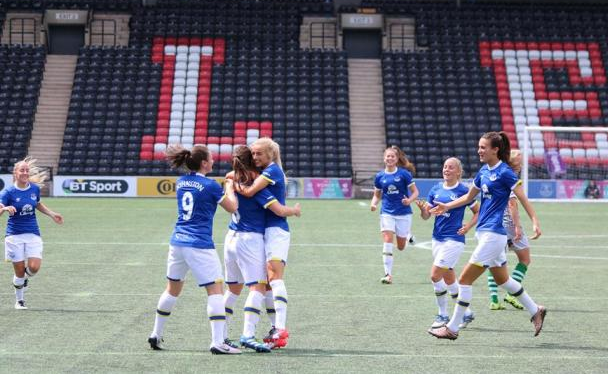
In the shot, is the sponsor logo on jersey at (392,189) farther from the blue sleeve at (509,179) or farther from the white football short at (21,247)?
the white football short at (21,247)

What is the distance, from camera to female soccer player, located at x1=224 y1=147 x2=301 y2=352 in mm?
9688

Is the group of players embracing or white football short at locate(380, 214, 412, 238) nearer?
the group of players embracing

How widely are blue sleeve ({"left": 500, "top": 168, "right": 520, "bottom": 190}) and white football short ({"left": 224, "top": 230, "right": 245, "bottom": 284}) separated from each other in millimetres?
3048

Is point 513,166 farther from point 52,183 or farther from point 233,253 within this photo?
point 52,183

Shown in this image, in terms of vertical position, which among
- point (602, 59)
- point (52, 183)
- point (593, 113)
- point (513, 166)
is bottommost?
point (513, 166)

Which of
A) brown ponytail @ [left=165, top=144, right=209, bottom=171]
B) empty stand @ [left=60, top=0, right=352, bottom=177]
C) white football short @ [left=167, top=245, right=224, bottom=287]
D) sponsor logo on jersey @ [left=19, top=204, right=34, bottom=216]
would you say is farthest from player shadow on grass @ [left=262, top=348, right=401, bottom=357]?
empty stand @ [left=60, top=0, right=352, bottom=177]

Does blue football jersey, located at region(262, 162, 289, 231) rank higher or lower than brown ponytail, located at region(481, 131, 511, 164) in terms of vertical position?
lower

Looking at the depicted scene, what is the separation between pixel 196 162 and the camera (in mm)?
9453

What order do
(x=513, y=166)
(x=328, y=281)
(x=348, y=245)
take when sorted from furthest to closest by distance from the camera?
1. (x=348, y=245)
2. (x=328, y=281)
3. (x=513, y=166)

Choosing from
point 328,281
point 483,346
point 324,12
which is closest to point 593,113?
point 324,12

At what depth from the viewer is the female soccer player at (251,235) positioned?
969 cm

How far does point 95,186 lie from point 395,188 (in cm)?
2764

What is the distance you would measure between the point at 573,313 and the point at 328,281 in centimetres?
447

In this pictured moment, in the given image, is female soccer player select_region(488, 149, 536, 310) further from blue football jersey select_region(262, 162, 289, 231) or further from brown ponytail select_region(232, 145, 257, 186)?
brown ponytail select_region(232, 145, 257, 186)
